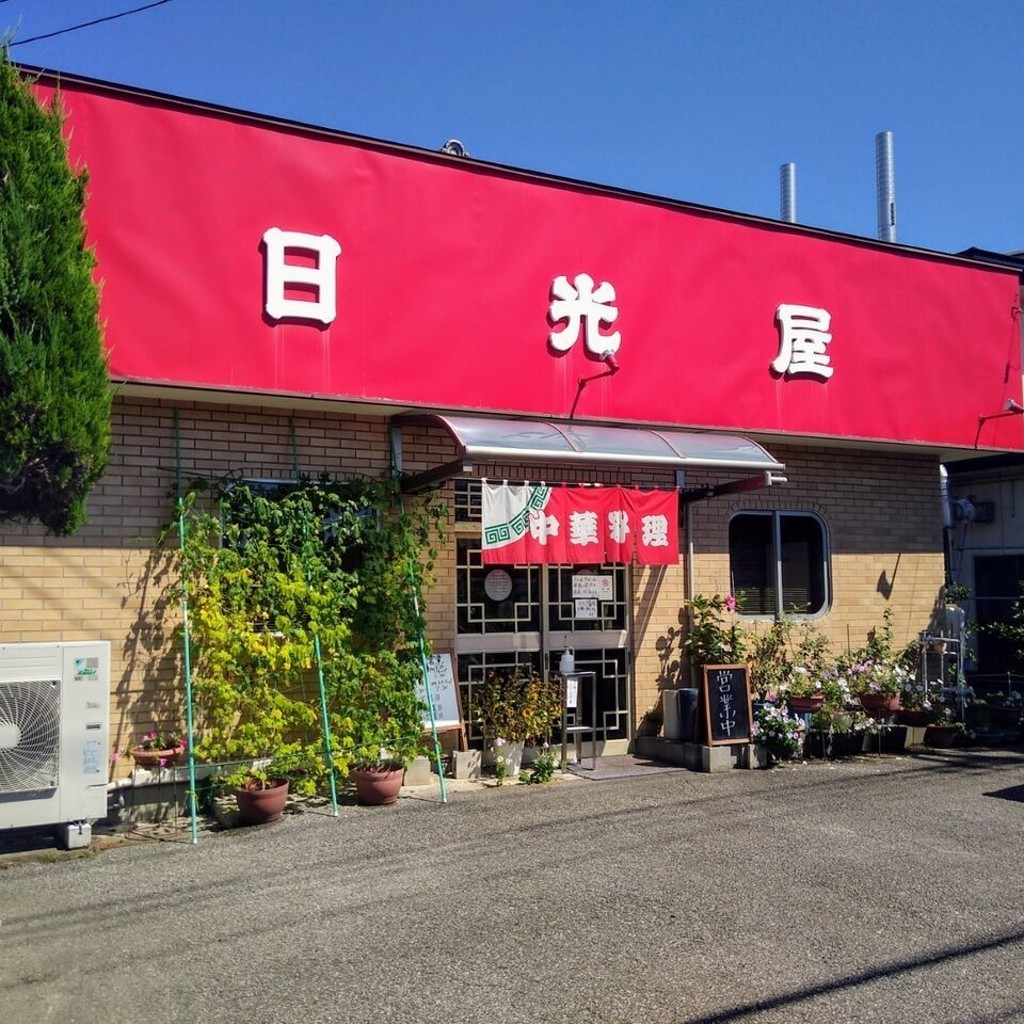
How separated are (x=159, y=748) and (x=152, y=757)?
0.18 metres

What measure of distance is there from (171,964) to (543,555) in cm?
493

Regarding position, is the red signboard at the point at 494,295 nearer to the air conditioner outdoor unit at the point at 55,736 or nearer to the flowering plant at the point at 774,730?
the air conditioner outdoor unit at the point at 55,736

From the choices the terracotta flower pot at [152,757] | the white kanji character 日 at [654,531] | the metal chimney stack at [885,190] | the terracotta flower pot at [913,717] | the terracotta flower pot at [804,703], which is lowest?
the terracotta flower pot at [913,717]

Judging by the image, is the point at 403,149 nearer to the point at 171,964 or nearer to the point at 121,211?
the point at 121,211

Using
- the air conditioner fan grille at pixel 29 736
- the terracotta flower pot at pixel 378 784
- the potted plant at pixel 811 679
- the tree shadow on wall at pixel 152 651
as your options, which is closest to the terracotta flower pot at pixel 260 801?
the terracotta flower pot at pixel 378 784

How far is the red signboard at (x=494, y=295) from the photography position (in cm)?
832

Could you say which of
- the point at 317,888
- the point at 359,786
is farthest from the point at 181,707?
the point at 317,888

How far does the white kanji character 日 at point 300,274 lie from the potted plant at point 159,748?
359 cm

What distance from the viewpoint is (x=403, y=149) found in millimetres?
9414

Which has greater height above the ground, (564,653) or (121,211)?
(121,211)

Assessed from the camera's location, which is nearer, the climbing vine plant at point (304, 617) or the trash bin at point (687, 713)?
the climbing vine plant at point (304, 617)

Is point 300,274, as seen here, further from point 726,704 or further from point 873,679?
point 873,679

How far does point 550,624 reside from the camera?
10.8 metres

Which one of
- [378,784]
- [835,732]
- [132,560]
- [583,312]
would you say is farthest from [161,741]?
[835,732]
